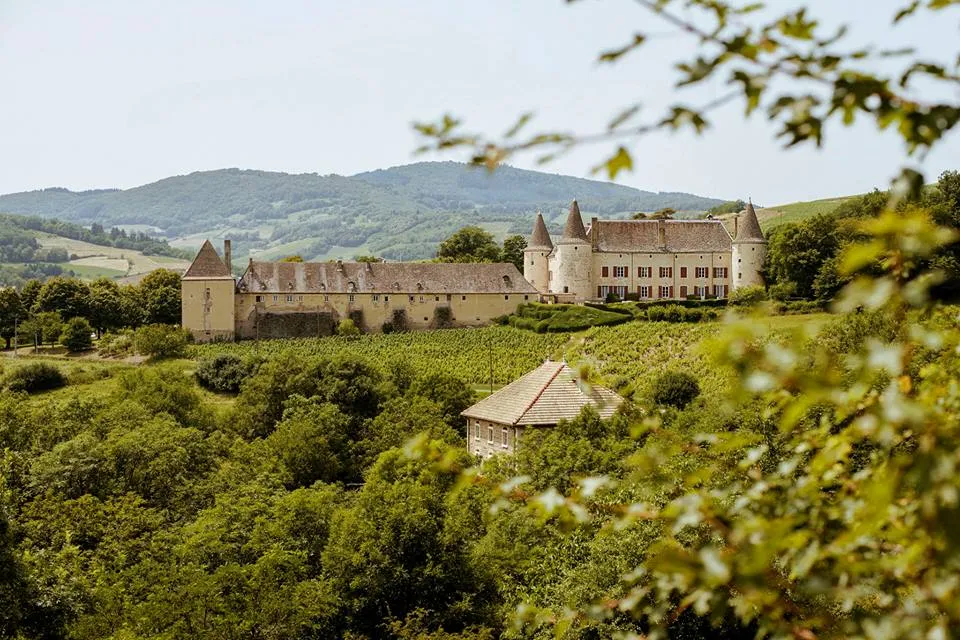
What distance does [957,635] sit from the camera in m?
3.50

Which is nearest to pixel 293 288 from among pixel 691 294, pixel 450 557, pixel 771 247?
pixel 691 294

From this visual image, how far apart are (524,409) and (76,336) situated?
48497 millimetres

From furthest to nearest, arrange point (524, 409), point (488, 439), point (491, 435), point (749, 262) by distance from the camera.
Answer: point (749, 262) → point (488, 439) → point (491, 435) → point (524, 409)

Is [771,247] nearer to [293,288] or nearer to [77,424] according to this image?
[293,288]

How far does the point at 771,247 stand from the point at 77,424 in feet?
173

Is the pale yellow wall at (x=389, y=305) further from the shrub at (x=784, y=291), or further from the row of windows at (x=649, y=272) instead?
the shrub at (x=784, y=291)

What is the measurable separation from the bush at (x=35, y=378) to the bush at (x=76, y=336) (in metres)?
12.4

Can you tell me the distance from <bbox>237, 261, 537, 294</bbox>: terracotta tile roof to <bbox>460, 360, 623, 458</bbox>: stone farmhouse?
134 feet

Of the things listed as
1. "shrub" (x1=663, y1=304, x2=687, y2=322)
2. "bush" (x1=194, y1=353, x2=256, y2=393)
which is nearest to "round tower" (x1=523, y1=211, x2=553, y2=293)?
"shrub" (x1=663, y1=304, x2=687, y2=322)

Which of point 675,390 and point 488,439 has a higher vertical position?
point 675,390

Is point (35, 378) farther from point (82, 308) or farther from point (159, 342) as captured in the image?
point (82, 308)

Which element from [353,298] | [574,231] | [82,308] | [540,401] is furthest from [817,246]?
[82,308]

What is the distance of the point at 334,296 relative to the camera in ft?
264

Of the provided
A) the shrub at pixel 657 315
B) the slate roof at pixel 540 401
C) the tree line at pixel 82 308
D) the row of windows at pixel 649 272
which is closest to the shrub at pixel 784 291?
the shrub at pixel 657 315
